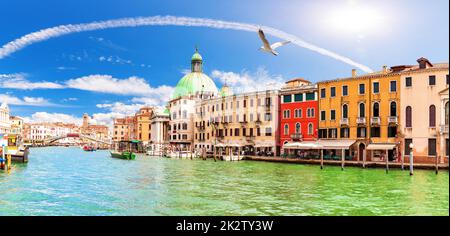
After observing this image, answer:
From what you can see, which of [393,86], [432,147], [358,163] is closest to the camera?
[432,147]

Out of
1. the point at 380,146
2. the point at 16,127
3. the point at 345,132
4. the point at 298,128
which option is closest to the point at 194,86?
the point at 16,127

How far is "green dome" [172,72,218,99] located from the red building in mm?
17081

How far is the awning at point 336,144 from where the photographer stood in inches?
944

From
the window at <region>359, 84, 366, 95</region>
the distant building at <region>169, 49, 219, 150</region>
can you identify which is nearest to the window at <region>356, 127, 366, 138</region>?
the window at <region>359, 84, 366, 95</region>

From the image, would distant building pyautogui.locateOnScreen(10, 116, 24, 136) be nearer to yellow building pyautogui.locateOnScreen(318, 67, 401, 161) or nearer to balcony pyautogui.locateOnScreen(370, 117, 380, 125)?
yellow building pyautogui.locateOnScreen(318, 67, 401, 161)

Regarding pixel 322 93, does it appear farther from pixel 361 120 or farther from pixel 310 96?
pixel 361 120

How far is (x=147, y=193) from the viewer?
11.7 meters

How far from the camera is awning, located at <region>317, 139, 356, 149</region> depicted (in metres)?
24.0

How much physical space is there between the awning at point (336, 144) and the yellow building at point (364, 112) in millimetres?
279

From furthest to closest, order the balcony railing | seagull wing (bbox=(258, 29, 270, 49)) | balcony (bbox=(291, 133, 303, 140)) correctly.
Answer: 1. balcony (bbox=(291, 133, 303, 140))
2. the balcony railing
3. seagull wing (bbox=(258, 29, 270, 49))

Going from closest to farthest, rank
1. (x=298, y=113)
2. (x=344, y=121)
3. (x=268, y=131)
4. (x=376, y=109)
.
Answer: (x=376, y=109) < (x=344, y=121) < (x=298, y=113) < (x=268, y=131)

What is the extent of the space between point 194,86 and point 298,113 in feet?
65.0

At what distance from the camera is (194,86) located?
150ft
